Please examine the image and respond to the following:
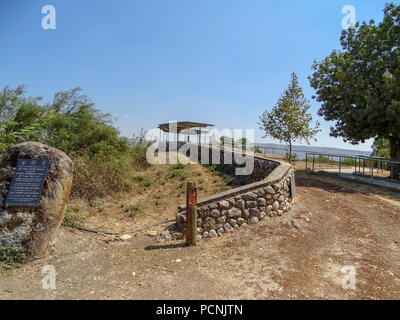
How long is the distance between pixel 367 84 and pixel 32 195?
13006 mm

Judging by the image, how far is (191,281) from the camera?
3.19 m

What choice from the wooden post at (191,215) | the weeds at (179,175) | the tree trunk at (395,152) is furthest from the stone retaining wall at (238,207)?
the tree trunk at (395,152)

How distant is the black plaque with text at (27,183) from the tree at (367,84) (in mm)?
11737

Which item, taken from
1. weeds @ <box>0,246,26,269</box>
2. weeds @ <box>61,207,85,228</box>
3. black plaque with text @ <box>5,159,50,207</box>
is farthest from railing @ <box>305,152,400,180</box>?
weeds @ <box>0,246,26,269</box>

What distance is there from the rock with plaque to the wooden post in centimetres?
220

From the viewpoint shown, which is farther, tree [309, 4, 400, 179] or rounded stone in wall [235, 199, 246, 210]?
tree [309, 4, 400, 179]

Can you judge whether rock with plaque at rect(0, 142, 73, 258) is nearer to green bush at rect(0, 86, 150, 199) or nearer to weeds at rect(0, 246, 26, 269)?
weeds at rect(0, 246, 26, 269)

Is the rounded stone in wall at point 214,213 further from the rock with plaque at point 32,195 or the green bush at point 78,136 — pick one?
the green bush at point 78,136

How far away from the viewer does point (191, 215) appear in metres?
4.28

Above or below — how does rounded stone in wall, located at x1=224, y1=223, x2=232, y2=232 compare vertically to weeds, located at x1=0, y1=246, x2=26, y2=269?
above

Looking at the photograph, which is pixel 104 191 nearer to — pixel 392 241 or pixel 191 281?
pixel 191 281

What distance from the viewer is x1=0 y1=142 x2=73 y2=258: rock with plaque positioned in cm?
380

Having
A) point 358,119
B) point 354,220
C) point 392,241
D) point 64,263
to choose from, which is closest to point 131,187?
point 64,263
